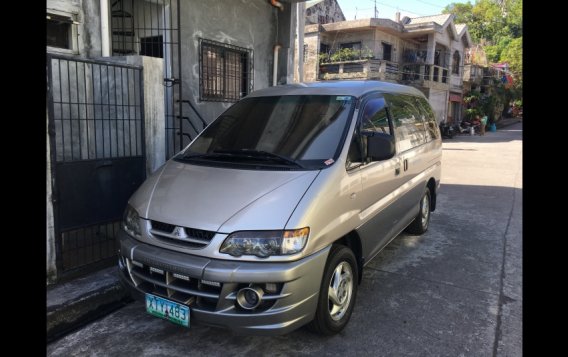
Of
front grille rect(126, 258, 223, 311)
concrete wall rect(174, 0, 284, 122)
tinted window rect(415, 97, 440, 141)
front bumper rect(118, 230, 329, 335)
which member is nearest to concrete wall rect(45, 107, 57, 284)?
front grille rect(126, 258, 223, 311)

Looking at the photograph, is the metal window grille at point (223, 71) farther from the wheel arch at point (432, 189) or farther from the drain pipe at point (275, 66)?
the wheel arch at point (432, 189)

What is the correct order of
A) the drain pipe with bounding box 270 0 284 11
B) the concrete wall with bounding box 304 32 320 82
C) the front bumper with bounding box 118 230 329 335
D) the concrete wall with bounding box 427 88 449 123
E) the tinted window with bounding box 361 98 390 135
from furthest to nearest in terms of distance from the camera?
the concrete wall with bounding box 427 88 449 123, the concrete wall with bounding box 304 32 320 82, the drain pipe with bounding box 270 0 284 11, the tinted window with bounding box 361 98 390 135, the front bumper with bounding box 118 230 329 335

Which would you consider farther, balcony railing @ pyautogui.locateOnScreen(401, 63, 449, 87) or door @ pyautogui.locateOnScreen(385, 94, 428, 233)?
balcony railing @ pyautogui.locateOnScreen(401, 63, 449, 87)

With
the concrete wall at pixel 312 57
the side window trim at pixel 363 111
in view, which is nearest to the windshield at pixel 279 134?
the side window trim at pixel 363 111

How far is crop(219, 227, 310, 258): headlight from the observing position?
8.80 feet

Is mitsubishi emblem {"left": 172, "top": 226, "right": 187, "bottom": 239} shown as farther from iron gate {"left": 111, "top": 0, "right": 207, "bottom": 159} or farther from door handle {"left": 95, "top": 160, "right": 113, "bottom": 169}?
iron gate {"left": 111, "top": 0, "right": 207, "bottom": 159}

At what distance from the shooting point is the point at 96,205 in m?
4.36

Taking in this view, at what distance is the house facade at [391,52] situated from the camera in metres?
22.1

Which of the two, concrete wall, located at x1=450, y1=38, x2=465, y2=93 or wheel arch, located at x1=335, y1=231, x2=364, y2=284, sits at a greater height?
concrete wall, located at x1=450, y1=38, x2=465, y2=93

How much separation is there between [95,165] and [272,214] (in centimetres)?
243

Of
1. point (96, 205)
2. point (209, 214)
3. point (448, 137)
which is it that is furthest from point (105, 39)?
point (448, 137)

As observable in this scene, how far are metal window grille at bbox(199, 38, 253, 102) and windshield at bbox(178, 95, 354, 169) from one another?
3.35 meters

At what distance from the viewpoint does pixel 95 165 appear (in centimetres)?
429

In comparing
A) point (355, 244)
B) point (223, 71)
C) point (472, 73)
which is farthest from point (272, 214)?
point (472, 73)
